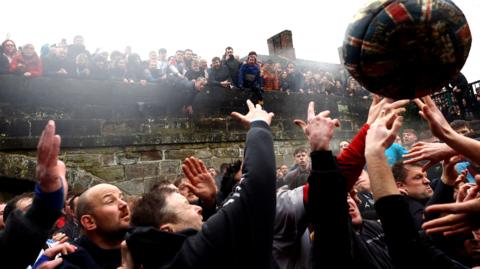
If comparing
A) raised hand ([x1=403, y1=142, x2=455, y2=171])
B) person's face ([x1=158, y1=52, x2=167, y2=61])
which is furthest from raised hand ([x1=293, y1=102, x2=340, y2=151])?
person's face ([x1=158, y1=52, x2=167, y2=61])

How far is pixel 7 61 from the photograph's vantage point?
6938 mm

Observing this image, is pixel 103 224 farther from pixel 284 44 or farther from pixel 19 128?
pixel 284 44

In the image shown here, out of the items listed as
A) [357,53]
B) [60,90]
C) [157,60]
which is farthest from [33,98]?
[357,53]

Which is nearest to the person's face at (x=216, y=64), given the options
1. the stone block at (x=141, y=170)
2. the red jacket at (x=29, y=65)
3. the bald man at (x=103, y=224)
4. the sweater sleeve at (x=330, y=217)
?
the stone block at (x=141, y=170)

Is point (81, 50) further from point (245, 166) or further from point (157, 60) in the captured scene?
point (245, 166)

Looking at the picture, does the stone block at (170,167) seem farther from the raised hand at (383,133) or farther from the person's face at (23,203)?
the raised hand at (383,133)

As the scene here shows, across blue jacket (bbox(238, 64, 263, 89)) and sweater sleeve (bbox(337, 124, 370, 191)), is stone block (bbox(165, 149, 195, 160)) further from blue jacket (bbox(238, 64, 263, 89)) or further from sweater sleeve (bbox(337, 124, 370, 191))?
sweater sleeve (bbox(337, 124, 370, 191))

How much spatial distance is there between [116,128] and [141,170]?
3.18 feet

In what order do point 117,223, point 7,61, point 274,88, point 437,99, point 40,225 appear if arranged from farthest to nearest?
point 437,99 → point 274,88 → point 7,61 → point 117,223 → point 40,225

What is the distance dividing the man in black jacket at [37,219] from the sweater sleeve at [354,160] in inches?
55.6

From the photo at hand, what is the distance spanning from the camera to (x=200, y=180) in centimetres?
279

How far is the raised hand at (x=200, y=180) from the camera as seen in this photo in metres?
2.69

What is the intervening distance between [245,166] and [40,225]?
39.0 inches

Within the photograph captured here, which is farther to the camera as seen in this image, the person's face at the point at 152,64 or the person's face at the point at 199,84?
the person's face at the point at 152,64
